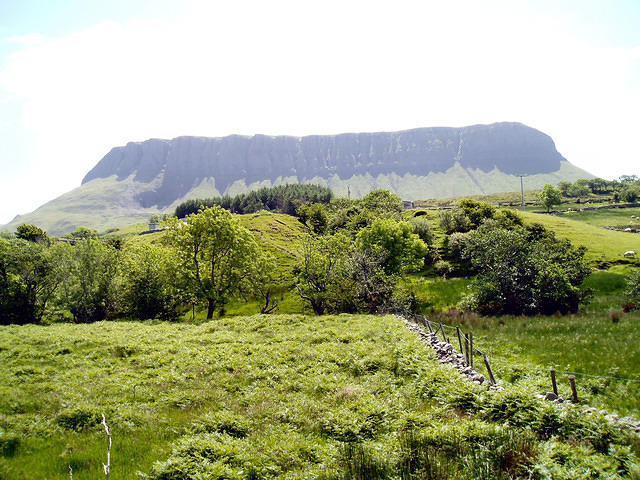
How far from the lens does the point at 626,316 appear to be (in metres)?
32.7

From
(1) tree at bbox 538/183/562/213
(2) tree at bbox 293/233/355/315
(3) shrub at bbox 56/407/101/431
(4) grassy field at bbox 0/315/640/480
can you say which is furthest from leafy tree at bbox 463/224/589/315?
(1) tree at bbox 538/183/562/213

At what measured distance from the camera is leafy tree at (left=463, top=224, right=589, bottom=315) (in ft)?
140

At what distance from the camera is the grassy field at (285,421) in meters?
8.01

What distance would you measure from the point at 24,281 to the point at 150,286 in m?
18.5

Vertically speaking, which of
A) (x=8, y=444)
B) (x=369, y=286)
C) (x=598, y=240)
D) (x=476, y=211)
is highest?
(x=476, y=211)

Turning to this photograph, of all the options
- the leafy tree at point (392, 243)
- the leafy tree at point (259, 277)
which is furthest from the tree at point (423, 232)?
the leafy tree at point (259, 277)

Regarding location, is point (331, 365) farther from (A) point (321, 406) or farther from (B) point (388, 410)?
(B) point (388, 410)

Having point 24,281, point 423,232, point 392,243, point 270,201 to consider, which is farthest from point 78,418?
point 270,201

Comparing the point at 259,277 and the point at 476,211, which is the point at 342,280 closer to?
the point at 259,277

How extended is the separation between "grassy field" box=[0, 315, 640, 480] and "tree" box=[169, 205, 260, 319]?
2711 centimetres

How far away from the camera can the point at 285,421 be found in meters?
11.7

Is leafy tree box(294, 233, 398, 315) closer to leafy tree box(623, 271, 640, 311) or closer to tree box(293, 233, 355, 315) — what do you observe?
tree box(293, 233, 355, 315)

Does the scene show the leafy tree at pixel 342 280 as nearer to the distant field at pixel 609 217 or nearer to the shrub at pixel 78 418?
the shrub at pixel 78 418

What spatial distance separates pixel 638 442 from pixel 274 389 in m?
12.1
